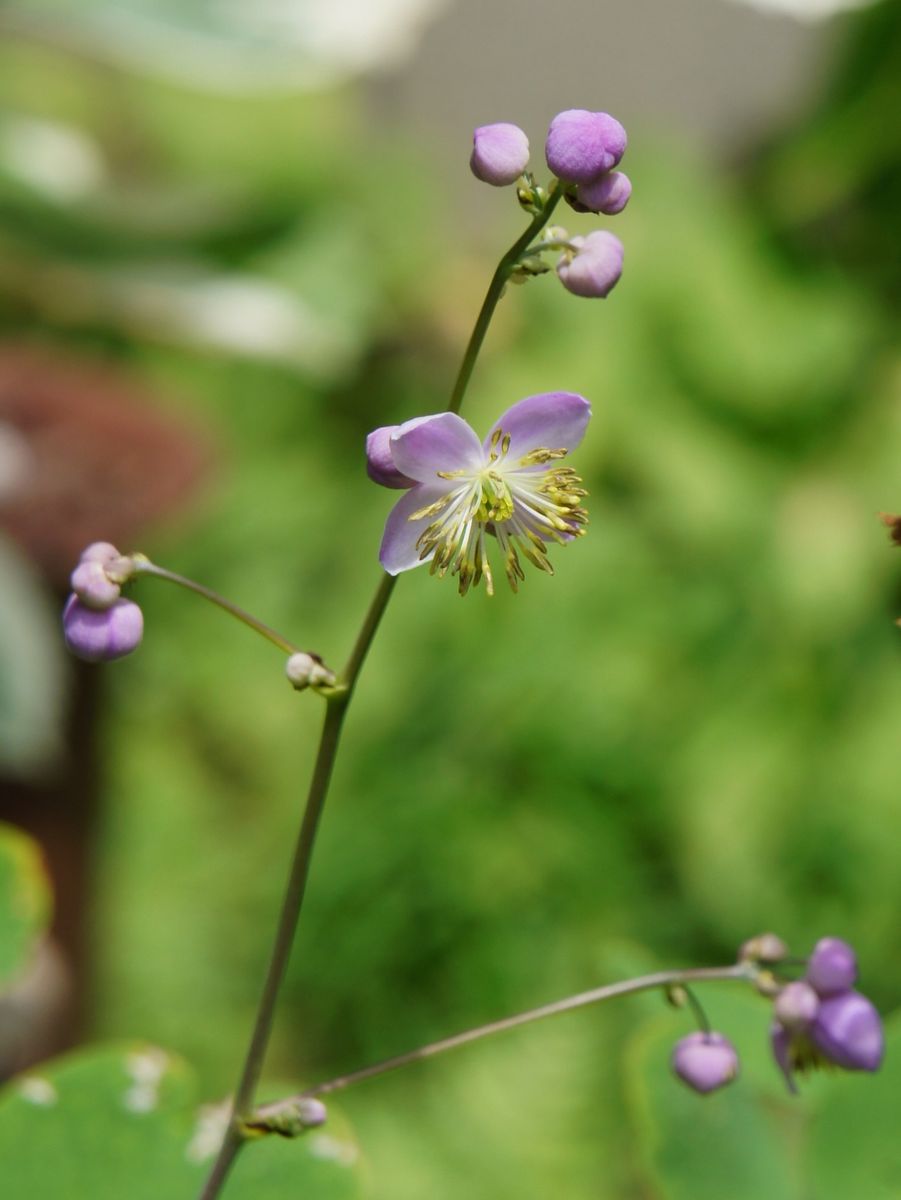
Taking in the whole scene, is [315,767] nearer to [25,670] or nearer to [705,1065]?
[705,1065]

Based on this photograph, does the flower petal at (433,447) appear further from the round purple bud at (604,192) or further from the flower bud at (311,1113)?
the flower bud at (311,1113)

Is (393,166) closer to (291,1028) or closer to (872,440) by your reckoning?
(872,440)

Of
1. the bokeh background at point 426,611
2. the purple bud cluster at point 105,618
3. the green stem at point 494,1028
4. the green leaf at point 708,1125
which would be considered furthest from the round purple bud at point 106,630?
the bokeh background at point 426,611

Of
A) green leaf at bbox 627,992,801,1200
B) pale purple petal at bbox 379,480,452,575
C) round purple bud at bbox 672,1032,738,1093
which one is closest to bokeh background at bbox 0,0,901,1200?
green leaf at bbox 627,992,801,1200

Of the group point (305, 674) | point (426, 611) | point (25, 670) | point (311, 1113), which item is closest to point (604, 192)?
point (305, 674)

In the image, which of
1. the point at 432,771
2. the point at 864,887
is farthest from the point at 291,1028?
the point at 864,887

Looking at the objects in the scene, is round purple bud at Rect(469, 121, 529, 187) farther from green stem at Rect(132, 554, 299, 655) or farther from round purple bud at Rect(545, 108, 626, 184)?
green stem at Rect(132, 554, 299, 655)
